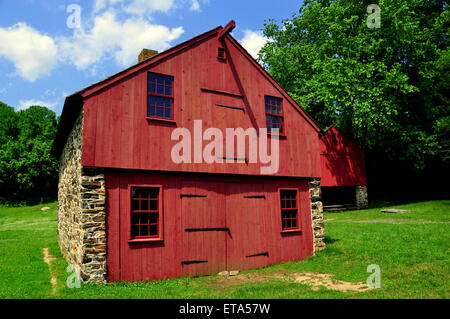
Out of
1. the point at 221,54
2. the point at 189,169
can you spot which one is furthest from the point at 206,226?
the point at 221,54

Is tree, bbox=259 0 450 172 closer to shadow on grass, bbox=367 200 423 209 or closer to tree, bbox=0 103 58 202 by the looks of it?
shadow on grass, bbox=367 200 423 209

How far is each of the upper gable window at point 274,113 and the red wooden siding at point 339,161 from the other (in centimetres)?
1575

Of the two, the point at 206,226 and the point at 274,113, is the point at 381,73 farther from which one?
the point at 206,226

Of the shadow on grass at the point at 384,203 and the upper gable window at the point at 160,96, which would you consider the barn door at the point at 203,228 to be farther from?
the shadow on grass at the point at 384,203

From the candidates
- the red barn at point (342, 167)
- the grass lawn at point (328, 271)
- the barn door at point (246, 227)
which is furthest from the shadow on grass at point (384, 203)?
the barn door at point (246, 227)

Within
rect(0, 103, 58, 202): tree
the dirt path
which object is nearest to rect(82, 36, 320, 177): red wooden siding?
the dirt path

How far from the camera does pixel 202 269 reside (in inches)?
451

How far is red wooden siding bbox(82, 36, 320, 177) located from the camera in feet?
33.6

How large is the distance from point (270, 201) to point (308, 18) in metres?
24.3

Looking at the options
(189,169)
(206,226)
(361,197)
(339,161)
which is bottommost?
(206,226)

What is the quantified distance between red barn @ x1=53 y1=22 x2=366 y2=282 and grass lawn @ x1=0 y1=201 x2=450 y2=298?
0.77 meters

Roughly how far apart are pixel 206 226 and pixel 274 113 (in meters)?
5.51

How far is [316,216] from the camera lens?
48.1 feet

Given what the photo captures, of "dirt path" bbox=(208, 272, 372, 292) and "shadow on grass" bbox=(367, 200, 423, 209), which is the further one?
"shadow on grass" bbox=(367, 200, 423, 209)
